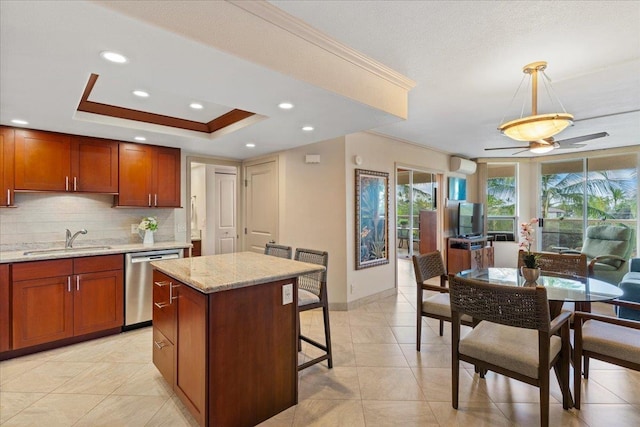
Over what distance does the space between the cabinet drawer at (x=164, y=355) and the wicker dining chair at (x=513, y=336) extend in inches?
77.9

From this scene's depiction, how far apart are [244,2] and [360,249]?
3270 millimetres

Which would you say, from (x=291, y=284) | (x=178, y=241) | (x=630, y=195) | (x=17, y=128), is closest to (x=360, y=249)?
(x=291, y=284)

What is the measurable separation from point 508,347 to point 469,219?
4.97 metres

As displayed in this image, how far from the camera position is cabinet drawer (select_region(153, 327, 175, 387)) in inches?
86.7

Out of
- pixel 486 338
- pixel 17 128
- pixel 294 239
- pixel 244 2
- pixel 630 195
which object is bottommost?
pixel 486 338

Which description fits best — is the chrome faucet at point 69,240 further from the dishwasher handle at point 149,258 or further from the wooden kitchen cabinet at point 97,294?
the dishwasher handle at point 149,258

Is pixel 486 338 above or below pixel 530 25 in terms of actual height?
below

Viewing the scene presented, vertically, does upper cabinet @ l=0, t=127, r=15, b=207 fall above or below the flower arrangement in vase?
above

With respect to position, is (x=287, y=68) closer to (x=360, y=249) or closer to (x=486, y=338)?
(x=486, y=338)

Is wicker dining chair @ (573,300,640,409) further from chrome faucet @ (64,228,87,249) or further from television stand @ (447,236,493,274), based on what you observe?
chrome faucet @ (64,228,87,249)

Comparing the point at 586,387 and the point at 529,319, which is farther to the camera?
the point at 586,387

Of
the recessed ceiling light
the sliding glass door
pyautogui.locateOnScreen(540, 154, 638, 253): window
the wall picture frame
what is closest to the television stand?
the sliding glass door

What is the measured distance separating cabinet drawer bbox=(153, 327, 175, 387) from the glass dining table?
2655mm

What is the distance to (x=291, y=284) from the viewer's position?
216 cm
